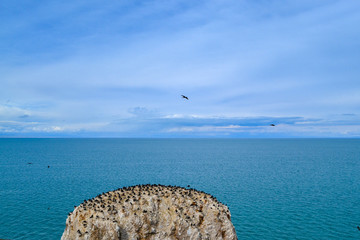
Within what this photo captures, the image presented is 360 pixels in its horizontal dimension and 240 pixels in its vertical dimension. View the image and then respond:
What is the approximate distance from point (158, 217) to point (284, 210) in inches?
1355

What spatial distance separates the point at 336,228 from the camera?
4078 cm

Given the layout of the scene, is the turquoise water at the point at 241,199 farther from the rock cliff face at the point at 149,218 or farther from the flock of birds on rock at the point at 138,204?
the flock of birds on rock at the point at 138,204

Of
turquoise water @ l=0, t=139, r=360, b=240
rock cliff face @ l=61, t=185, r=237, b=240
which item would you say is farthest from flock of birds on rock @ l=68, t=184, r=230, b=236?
turquoise water @ l=0, t=139, r=360, b=240

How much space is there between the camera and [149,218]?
22.2m

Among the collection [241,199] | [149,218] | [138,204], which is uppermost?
[138,204]

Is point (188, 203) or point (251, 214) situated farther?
point (251, 214)

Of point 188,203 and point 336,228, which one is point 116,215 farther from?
point 336,228

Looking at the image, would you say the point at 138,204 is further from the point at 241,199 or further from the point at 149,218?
the point at 241,199

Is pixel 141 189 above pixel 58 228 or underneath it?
above

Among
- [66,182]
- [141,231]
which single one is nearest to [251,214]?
[141,231]

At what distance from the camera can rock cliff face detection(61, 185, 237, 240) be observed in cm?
2125

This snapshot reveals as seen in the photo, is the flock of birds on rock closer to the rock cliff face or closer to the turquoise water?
the rock cliff face

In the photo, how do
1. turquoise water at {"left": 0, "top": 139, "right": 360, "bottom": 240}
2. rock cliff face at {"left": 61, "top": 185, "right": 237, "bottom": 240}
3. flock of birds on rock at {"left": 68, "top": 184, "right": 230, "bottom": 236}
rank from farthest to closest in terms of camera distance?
turquoise water at {"left": 0, "top": 139, "right": 360, "bottom": 240}
flock of birds on rock at {"left": 68, "top": 184, "right": 230, "bottom": 236}
rock cliff face at {"left": 61, "top": 185, "right": 237, "bottom": 240}

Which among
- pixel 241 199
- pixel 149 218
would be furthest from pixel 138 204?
pixel 241 199
